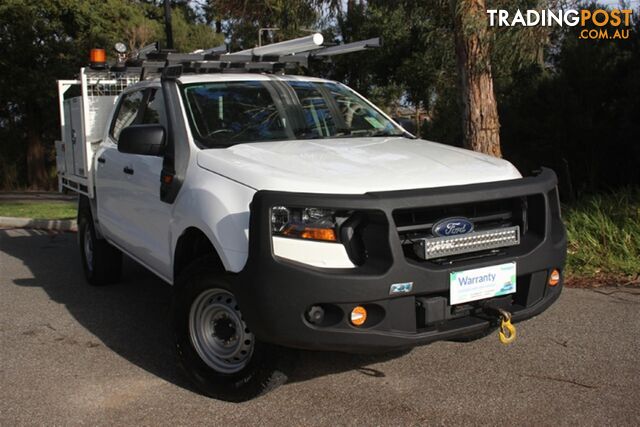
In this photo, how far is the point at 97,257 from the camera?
672 centimetres

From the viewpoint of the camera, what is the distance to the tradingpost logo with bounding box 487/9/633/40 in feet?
25.4

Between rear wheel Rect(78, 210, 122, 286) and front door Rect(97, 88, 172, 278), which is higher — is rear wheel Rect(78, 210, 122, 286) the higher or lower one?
the lower one

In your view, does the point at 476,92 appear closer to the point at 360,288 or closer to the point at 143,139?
the point at 143,139

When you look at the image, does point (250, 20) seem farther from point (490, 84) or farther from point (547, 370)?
point (547, 370)

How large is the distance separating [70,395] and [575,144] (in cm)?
847

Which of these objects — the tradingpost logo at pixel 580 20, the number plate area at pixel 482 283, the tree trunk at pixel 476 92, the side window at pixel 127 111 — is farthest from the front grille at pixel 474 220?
the tradingpost logo at pixel 580 20

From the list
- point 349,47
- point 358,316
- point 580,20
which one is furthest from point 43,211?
point 358,316

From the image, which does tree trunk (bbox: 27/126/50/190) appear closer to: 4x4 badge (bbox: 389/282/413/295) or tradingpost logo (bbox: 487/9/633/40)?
tradingpost logo (bbox: 487/9/633/40)

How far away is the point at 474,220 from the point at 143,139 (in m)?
2.07

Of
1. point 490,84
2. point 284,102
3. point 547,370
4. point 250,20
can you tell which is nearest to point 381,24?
point 250,20

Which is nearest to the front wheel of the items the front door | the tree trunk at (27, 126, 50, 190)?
the front door

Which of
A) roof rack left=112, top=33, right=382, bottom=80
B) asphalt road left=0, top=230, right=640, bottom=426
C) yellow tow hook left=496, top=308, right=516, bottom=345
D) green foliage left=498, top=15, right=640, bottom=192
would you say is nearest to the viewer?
yellow tow hook left=496, top=308, right=516, bottom=345

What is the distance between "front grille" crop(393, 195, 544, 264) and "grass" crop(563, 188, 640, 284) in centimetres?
→ 295

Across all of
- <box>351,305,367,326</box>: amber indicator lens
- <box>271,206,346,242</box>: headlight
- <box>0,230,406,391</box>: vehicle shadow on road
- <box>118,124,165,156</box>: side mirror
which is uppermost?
<box>118,124,165,156</box>: side mirror
